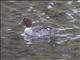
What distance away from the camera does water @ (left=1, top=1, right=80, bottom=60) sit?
7.86 m

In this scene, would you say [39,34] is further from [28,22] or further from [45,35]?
[28,22]

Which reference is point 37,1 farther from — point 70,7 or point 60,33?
point 60,33

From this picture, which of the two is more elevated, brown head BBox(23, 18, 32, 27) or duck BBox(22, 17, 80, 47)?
brown head BBox(23, 18, 32, 27)

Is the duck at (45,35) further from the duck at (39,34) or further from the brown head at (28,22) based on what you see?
the brown head at (28,22)

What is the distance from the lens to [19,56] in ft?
25.4

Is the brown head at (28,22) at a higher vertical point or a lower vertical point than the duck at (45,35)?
higher

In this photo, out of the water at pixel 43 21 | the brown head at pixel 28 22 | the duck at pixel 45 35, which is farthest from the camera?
the brown head at pixel 28 22

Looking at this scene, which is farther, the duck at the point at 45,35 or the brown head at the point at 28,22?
the brown head at the point at 28,22

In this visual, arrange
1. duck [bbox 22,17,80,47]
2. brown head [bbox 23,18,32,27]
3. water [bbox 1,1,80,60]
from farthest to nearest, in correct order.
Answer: brown head [bbox 23,18,32,27]
duck [bbox 22,17,80,47]
water [bbox 1,1,80,60]

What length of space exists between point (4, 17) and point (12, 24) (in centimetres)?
67

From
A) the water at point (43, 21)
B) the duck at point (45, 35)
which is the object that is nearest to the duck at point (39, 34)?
the duck at point (45, 35)

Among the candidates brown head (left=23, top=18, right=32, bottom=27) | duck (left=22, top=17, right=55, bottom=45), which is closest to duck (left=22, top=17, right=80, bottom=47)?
duck (left=22, top=17, right=55, bottom=45)

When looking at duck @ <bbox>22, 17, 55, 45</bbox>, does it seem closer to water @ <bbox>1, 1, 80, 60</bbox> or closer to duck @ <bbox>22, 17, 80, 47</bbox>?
duck @ <bbox>22, 17, 80, 47</bbox>

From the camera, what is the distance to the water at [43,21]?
25.8 feet
